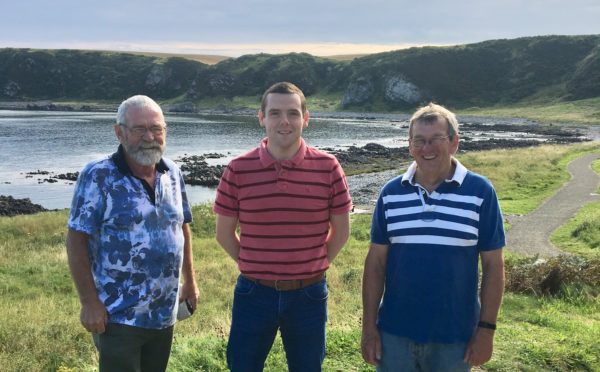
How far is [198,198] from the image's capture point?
37.2 metres

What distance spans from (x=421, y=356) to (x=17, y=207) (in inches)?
1348

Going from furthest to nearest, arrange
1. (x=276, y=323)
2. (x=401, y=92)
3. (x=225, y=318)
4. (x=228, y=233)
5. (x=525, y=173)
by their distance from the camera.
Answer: (x=401, y=92) → (x=525, y=173) → (x=225, y=318) → (x=228, y=233) → (x=276, y=323)

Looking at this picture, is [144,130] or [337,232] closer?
[144,130]

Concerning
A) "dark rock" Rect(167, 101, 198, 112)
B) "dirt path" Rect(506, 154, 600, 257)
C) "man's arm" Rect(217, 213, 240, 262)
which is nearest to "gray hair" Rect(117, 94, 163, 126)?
"man's arm" Rect(217, 213, 240, 262)

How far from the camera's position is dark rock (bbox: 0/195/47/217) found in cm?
3193

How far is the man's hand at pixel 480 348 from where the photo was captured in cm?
380

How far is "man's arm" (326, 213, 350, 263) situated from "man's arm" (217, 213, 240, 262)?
80cm

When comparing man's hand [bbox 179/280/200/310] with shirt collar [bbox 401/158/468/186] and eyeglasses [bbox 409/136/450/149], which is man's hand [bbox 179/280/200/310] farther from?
eyeglasses [bbox 409/136/450/149]

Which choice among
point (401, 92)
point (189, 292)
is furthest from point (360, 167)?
point (401, 92)

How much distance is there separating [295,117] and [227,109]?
537 feet

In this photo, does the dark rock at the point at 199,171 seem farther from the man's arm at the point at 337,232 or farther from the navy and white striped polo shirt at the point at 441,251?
the navy and white striped polo shirt at the point at 441,251

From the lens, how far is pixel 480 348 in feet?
12.5

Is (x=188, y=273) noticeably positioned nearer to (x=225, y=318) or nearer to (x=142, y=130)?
(x=142, y=130)

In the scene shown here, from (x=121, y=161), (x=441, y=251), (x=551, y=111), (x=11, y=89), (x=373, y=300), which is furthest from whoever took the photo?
(x=11, y=89)
